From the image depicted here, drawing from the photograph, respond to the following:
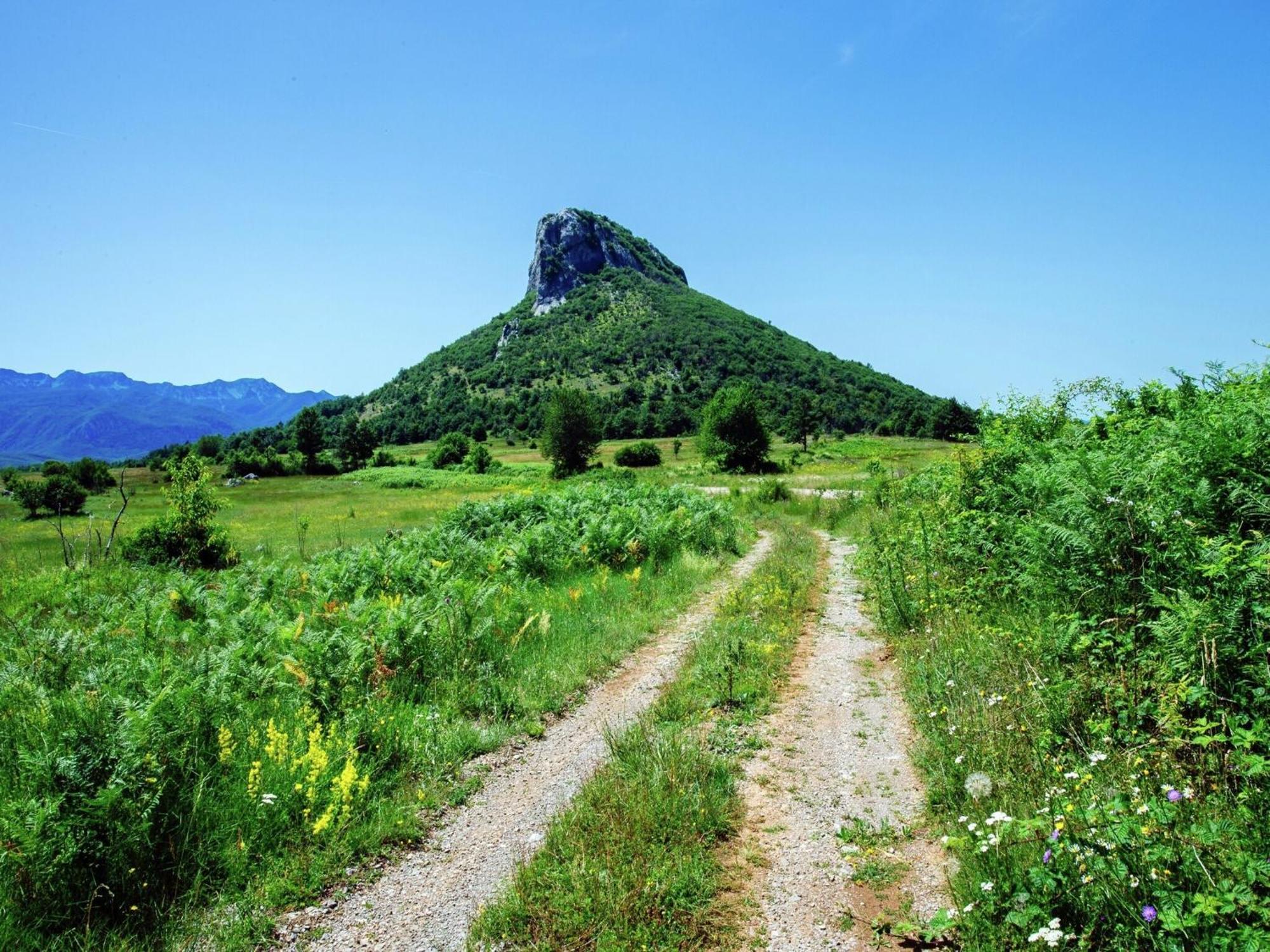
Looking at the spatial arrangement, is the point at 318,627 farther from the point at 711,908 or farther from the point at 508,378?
the point at 508,378

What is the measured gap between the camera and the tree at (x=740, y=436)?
60.9m

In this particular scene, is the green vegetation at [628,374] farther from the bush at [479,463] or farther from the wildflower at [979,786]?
the wildflower at [979,786]

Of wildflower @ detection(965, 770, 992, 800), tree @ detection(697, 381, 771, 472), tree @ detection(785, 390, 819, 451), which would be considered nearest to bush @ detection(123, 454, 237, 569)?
wildflower @ detection(965, 770, 992, 800)

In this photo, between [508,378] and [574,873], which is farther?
[508,378]

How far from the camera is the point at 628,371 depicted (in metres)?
150

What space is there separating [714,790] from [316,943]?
108 inches

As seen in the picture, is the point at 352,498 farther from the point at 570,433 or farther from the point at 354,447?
the point at 354,447

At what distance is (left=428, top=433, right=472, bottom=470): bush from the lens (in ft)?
314

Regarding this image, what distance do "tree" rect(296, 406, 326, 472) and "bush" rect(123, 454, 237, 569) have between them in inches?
3249

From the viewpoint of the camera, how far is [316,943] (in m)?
3.66

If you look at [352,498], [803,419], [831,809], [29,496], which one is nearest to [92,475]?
[29,496]

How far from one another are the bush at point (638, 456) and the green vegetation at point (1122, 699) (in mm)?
71666

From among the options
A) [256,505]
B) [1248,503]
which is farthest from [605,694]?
[256,505]

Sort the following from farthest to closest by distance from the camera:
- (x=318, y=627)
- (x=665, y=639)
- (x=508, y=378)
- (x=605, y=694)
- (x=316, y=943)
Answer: (x=508, y=378) → (x=665, y=639) → (x=318, y=627) → (x=605, y=694) → (x=316, y=943)
